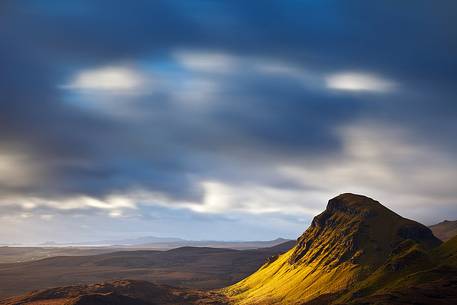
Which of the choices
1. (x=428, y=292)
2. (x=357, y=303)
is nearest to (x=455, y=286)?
(x=428, y=292)

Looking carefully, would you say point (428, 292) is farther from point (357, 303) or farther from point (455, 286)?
point (357, 303)

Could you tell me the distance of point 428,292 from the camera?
597ft

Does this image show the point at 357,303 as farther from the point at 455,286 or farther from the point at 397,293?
the point at 455,286

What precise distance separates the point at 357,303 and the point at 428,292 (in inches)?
1022

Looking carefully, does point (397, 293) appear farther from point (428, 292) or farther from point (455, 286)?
point (455, 286)

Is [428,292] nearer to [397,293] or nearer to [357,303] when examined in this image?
[397,293]

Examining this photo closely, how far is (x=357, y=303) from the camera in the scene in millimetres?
182750

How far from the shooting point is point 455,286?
611 ft

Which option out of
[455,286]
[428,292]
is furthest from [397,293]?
[455,286]

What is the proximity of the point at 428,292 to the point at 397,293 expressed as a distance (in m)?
10.8

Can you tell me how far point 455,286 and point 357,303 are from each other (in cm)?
3787

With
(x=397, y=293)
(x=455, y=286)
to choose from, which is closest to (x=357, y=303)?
(x=397, y=293)

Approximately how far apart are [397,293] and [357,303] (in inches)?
605
